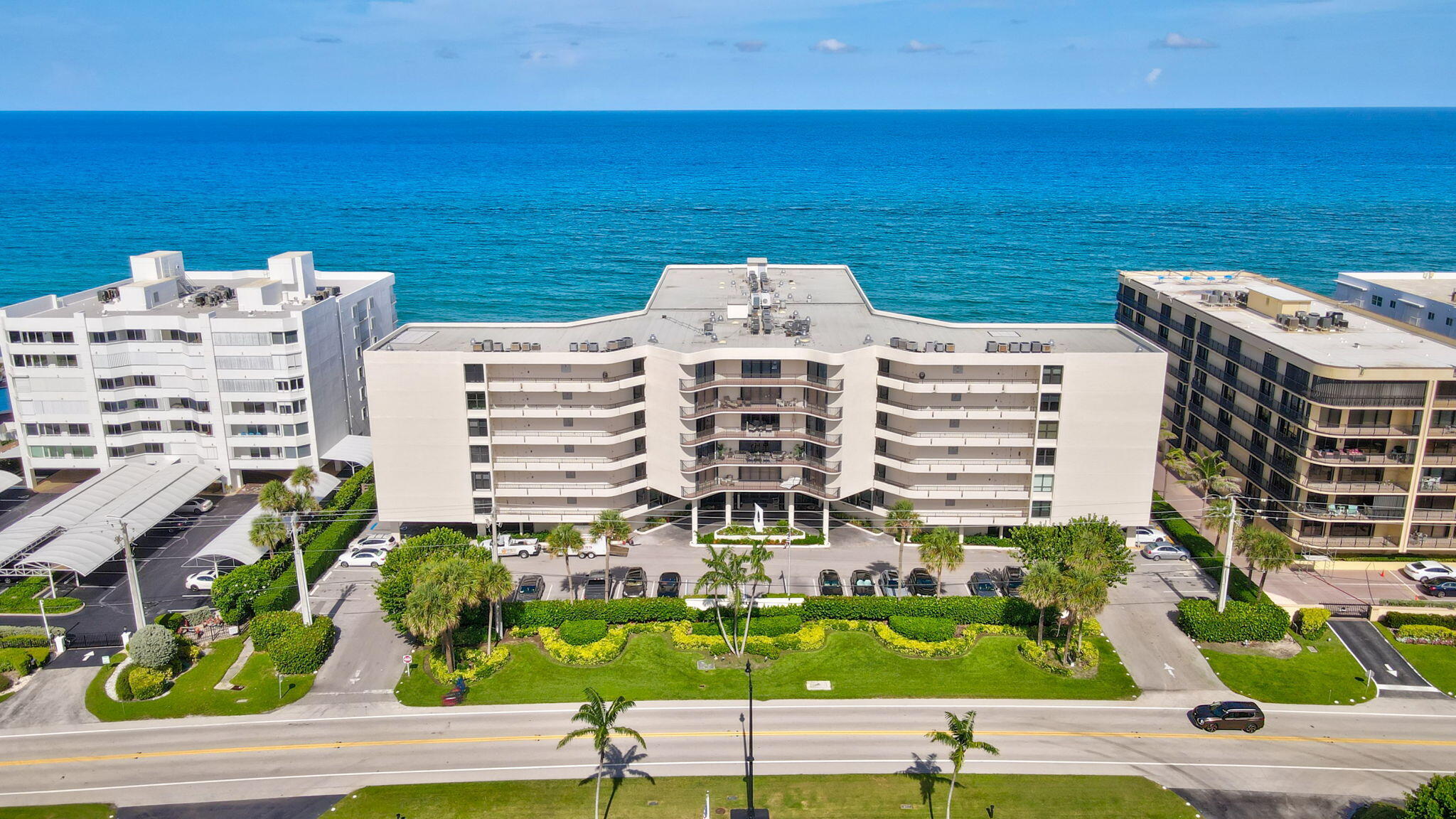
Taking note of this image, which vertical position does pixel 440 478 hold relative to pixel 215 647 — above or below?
above

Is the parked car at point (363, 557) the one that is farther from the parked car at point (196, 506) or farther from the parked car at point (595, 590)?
the parked car at point (196, 506)

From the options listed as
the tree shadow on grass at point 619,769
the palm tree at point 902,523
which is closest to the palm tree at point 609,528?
the tree shadow on grass at point 619,769

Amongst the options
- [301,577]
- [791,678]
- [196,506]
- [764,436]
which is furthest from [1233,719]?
[196,506]

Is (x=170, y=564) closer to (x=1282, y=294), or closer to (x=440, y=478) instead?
(x=440, y=478)

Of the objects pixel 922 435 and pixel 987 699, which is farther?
pixel 922 435

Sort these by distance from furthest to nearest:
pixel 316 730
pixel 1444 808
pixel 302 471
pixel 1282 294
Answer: pixel 1282 294 → pixel 302 471 → pixel 316 730 → pixel 1444 808

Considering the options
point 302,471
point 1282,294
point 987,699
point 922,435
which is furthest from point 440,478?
point 1282,294

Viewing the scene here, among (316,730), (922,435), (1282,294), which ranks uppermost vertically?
(1282,294)
